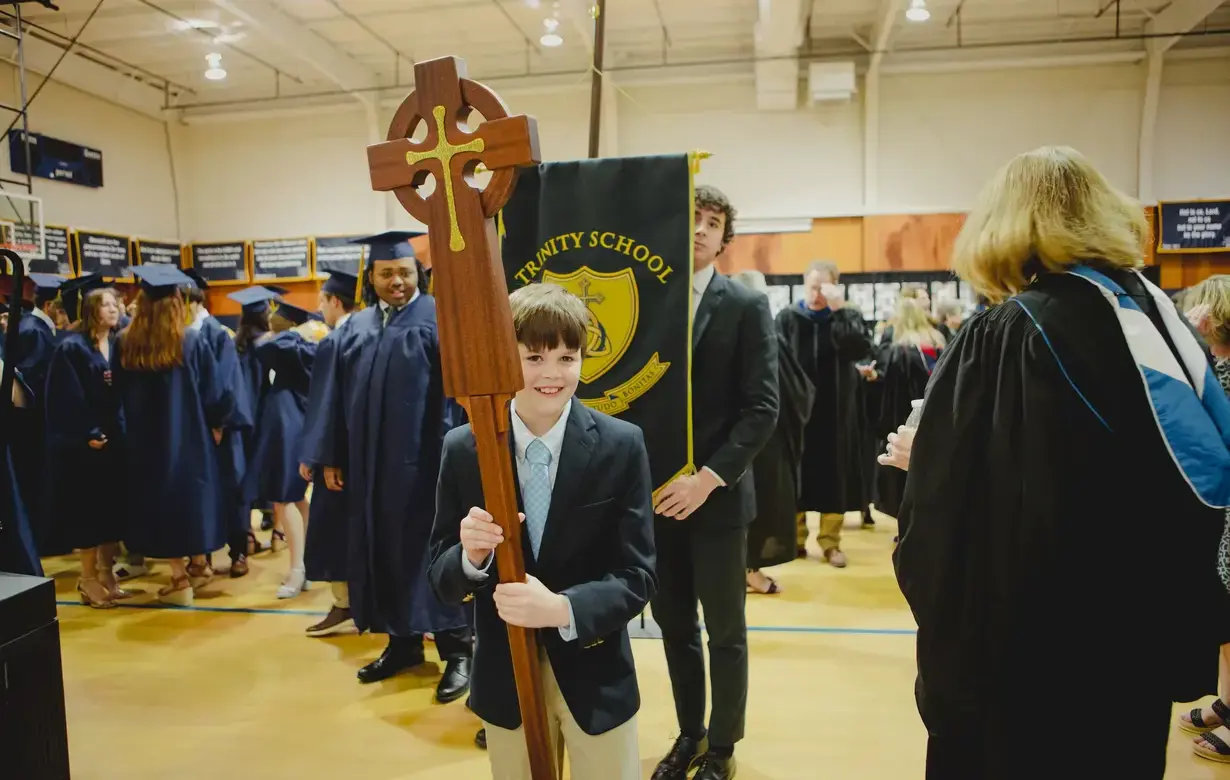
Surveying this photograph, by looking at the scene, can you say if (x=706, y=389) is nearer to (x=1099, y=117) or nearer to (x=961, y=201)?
(x=961, y=201)

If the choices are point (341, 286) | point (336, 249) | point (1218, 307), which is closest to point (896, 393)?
point (1218, 307)

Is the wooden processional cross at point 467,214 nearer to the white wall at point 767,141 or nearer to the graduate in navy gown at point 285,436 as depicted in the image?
the graduate in navy gown at point 285,436

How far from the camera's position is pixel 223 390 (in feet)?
13.7

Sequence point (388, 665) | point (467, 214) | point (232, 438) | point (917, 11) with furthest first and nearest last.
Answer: point (917, 11)
point (232, 438)
point (388, 665)
point (467, 214)

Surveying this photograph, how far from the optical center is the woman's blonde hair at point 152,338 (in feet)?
13.1

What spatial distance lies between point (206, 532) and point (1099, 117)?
922 centimetres

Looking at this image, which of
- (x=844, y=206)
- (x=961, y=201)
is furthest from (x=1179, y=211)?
(x=844, y=206)

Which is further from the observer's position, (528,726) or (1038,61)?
(1038,61)

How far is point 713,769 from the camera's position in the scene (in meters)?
2.19

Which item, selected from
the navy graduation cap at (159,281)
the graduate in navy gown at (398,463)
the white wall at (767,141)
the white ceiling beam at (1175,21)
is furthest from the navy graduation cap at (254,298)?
the white ceiling beam at (1175,21)

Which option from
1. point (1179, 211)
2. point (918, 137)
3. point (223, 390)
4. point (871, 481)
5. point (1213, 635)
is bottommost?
point (871, 481)

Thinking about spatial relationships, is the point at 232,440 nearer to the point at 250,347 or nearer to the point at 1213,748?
the point at 250,347

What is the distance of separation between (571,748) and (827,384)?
357 cm

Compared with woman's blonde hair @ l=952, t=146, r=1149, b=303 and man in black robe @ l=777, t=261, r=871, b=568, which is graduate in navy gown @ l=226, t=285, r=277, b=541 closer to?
man in black robe @ l=777, t=261, r=871, b=568
